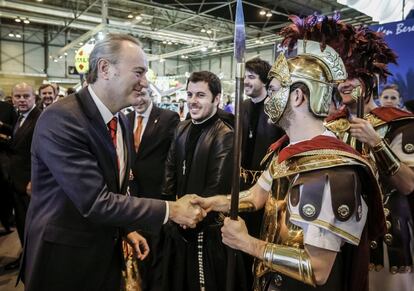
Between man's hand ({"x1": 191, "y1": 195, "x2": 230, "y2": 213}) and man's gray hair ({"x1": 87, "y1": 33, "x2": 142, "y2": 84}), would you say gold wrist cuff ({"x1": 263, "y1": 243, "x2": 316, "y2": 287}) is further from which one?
man's gray hair ({"x1": 87, "y1": 33, "x2": 142, "y2": 84})

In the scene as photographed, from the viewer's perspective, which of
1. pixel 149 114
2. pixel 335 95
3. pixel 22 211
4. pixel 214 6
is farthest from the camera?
pixel 214 6

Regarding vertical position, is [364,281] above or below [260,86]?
below

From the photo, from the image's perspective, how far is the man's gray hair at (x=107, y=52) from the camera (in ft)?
6.30

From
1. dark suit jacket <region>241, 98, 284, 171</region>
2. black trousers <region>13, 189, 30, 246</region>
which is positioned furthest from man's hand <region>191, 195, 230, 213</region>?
black trousers <region>13, 189, 30, 246</region>

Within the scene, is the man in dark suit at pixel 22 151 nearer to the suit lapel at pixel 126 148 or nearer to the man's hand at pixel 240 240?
the suit lapel at pixel 126 148

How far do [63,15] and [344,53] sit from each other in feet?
50.1

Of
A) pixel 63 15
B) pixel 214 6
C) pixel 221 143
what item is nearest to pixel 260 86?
pixel 221 143

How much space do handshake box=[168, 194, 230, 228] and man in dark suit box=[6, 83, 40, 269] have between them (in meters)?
3.04

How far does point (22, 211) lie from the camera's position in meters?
4.49

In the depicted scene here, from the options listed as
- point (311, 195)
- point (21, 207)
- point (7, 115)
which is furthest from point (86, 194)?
point (7, 115)

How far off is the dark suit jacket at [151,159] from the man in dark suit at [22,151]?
151cm

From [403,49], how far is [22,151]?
481 cm

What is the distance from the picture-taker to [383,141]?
7.16 ft

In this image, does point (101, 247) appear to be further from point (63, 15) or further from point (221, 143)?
point (63, 15)
